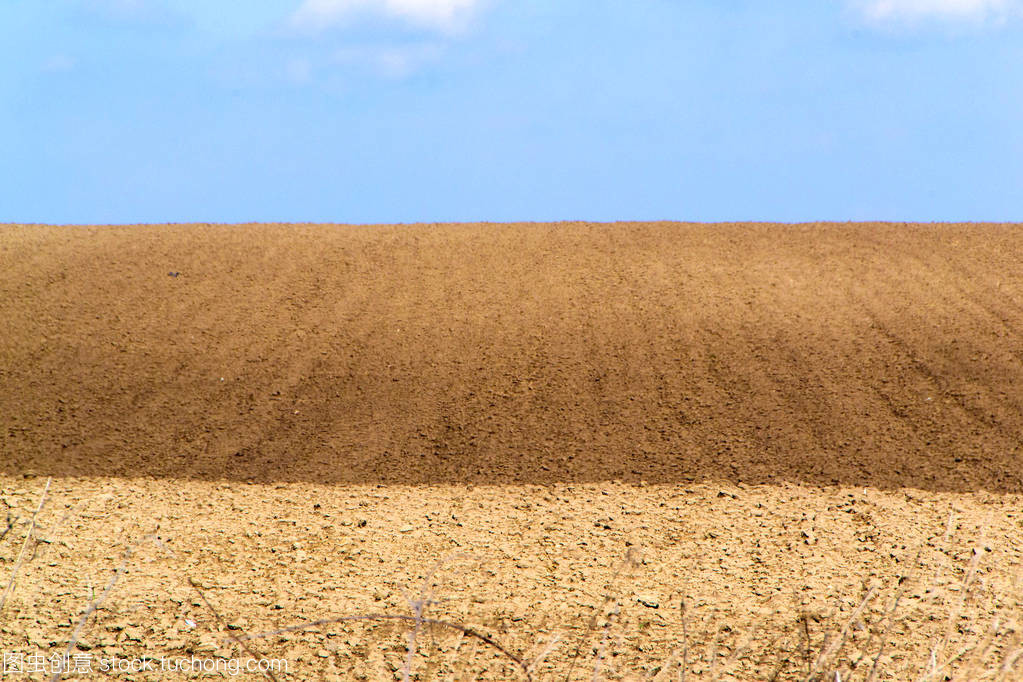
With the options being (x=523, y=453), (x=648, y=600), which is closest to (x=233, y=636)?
(x=648, y=600)

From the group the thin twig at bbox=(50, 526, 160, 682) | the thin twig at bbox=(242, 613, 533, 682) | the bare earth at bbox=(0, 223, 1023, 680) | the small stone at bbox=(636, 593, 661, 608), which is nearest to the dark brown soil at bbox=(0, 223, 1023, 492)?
the bare earth at bbox=(0, 223, 1023, 680)

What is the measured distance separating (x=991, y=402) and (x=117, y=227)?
11301 mm

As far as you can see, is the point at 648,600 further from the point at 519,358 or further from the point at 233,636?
the point at 519,358

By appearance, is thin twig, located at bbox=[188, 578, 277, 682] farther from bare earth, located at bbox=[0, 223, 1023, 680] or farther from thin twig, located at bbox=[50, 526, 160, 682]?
thin twig, located at bbox=[50, 526, 160, 682]

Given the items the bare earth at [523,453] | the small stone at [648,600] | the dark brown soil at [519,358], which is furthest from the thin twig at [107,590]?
the small stone at [648,600]

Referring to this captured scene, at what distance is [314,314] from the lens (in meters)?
8.44

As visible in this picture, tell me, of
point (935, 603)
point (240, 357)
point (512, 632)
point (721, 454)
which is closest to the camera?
point (512, 632)

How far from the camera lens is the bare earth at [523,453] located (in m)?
3.68

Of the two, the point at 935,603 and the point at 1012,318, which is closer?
the point at 935,603

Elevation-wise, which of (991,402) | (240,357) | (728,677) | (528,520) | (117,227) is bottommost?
(728,677)

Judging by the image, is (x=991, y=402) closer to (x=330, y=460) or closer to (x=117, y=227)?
(x=330, y=460)

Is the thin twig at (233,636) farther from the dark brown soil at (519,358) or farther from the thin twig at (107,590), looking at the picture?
the dark brown soil at (519,358)

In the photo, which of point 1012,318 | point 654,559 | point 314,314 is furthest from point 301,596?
point 1012,318

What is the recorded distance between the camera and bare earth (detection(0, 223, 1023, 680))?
3676 mm
